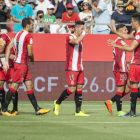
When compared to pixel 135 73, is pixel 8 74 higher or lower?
lower

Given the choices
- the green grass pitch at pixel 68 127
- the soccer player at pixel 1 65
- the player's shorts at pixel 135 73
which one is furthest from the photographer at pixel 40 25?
the player's shorts at pixel 135 73

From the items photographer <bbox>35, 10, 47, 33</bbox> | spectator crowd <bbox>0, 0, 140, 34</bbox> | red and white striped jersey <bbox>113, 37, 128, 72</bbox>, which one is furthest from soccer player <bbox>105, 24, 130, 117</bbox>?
photographer <bbox>35, 10, 47, 33</bbox>

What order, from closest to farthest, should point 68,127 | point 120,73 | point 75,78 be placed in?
1. point 68,127
2. point 75,78
3. point 120,73

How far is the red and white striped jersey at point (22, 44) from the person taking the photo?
38.1ft

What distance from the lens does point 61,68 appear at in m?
17.6

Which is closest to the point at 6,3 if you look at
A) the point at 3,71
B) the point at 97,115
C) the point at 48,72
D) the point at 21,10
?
the point at 21,10

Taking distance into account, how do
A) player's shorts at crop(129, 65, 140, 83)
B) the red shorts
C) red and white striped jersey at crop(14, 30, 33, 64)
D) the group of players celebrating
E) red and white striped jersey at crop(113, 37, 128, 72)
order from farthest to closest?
the red shorts → red and white striped jersey at crop(113, 37, 128, 72) → red and white striped jersey at crop(14, 30, 33, 64) → the group of players celebrating → player's shorts at crop(129, 65, 140, 83)

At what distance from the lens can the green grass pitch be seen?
8250mm

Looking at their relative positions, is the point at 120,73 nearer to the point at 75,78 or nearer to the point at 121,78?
the point at 121,78

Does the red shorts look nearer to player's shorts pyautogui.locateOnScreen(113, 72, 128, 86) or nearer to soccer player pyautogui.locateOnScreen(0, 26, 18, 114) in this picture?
soccer player pyautogui.locateOnScreen(0, 26, 18, 114)

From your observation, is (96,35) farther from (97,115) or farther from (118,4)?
(97,115)

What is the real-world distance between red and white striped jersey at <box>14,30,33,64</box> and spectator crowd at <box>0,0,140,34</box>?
A: 5.58 metres

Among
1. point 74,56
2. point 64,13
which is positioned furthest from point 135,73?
point 64,13

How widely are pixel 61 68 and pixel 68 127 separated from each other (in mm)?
8226
